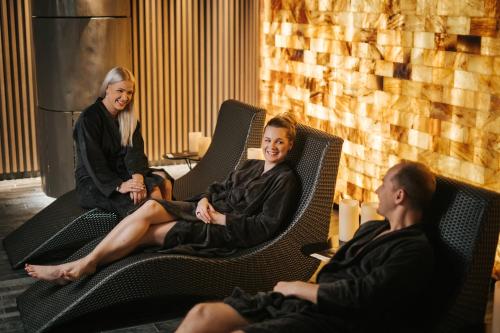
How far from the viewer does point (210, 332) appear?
2629mm

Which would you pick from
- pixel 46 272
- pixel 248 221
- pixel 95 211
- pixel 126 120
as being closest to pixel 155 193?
pixel 95 211

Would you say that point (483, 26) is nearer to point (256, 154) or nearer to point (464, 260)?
point (256, 154)

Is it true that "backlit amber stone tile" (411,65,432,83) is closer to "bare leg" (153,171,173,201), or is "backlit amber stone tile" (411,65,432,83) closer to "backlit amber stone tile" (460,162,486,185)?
"backlit amber stone tile" (460,162,486,185)

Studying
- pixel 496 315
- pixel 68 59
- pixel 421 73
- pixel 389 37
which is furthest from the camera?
pixel 68 59

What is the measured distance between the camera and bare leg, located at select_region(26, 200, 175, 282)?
135 inches

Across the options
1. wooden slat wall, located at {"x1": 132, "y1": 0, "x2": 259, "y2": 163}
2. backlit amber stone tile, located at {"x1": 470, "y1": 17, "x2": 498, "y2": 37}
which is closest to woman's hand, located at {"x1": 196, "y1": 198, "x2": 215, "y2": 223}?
backlit amber stone tile, located at {"x1": 470, "y1": 17, "x2": 498, "y2": 37}

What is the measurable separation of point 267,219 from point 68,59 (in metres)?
2.43

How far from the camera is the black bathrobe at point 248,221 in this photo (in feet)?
11.7

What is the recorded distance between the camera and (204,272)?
11.3ft

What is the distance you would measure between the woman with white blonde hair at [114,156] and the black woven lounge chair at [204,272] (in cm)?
51

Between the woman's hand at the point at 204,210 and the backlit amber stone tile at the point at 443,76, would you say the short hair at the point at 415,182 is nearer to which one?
the woman's hand at the point at 204,210

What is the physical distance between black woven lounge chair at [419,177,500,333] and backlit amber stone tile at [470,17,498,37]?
1232mm

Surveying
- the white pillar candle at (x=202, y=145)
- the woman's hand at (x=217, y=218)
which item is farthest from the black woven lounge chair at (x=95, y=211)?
the woman's hand at (x=217, y=218)

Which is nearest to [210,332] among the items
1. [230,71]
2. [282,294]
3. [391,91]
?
[282,294]
